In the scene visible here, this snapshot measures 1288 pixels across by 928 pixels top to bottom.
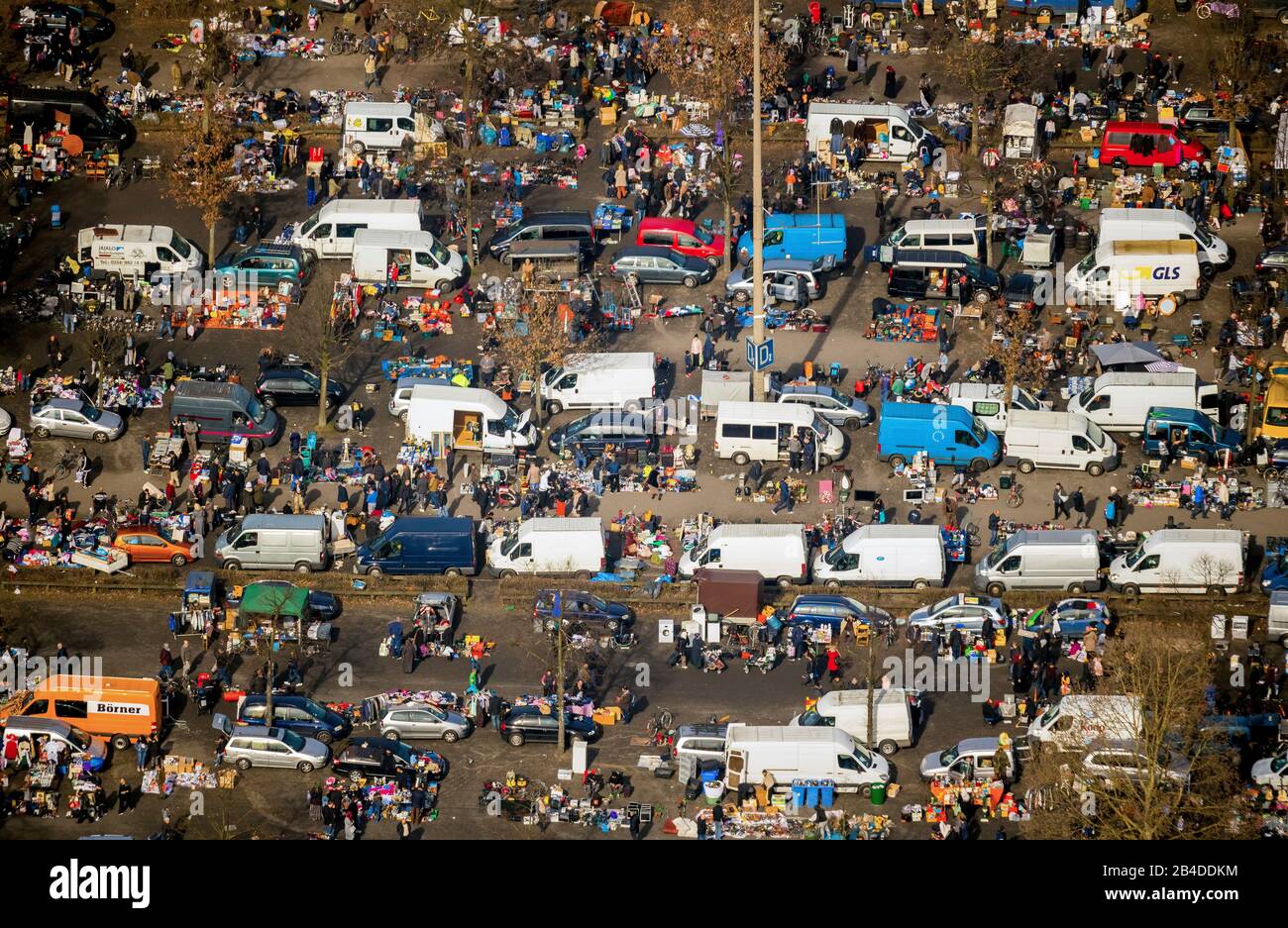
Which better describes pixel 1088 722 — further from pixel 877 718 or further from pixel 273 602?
pixel 273 602

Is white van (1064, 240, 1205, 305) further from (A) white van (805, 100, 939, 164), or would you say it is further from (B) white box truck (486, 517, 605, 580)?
(B) white box truck (486, 517, 605, 580)

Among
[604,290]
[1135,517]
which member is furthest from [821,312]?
[1135,517]

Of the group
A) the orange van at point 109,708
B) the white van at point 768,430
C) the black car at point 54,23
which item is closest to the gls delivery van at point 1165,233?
the white van at point 768,430

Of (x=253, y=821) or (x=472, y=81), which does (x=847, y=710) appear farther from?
(x=472, y=81)

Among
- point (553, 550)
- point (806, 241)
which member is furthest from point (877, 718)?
point (806, 241)

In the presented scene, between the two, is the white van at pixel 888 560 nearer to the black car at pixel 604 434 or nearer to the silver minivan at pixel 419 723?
the black car at pixel 604 434

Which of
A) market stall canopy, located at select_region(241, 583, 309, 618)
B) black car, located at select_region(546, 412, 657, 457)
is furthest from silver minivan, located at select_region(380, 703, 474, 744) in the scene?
black car, located at select_region(546, 412, 657, 457)
